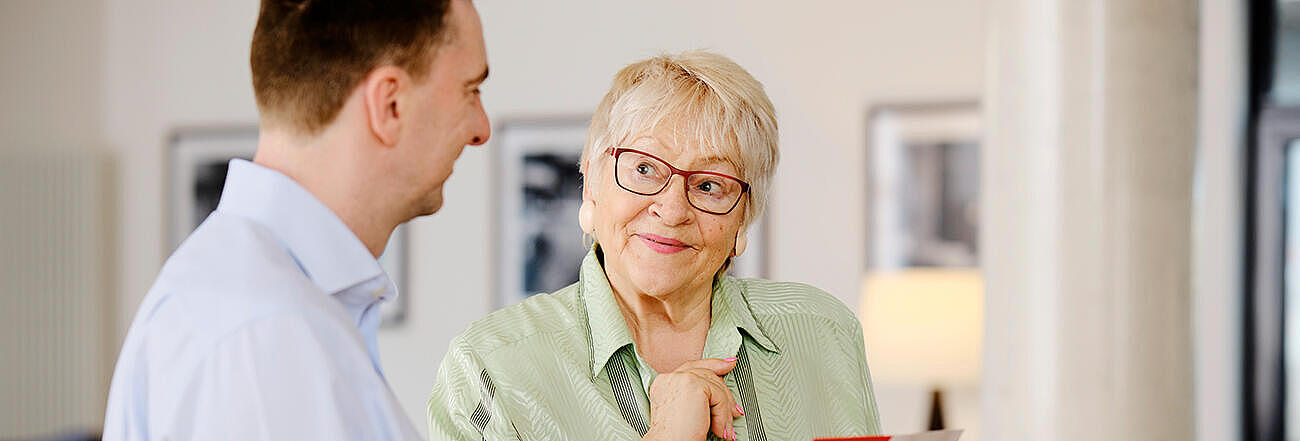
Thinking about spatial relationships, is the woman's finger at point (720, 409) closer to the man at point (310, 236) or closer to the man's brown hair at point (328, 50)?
the man at point (310, 236)

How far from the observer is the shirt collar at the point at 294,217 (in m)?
0.91

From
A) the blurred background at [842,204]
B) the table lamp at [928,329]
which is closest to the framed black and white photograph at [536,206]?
the blurred background at [842,204]

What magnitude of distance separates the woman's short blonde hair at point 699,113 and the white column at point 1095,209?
0.94 feet

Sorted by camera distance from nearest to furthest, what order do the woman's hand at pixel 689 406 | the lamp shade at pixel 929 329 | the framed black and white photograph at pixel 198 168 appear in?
1. the woman's hand at pixel 689 406
2. the lamp shade at pixel 929 329
3. the framed black and white photograph at pixel 198 168

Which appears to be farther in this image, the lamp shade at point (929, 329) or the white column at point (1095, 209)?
the lamp shade at point (929, 329)

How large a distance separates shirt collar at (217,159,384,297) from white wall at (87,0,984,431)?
11.2 ft

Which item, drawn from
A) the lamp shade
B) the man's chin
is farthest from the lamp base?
the man's chin

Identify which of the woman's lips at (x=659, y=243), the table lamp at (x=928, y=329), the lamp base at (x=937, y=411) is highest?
the woman's lips at (x=659, y=243)

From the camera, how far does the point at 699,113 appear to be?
1417mm

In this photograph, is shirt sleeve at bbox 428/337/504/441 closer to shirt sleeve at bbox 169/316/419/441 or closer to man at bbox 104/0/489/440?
man at bbox 104/0/489/440

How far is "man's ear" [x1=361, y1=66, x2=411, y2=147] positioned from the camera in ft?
3.06

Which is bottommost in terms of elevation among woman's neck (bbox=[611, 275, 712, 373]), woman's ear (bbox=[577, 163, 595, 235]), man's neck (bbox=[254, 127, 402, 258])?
woman's neck (bbox=[611, 275, 712, 373])

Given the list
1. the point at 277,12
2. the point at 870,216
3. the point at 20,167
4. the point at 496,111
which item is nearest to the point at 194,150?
the point at 20,167

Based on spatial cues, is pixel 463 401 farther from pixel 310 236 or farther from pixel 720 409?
pixel 310 236
